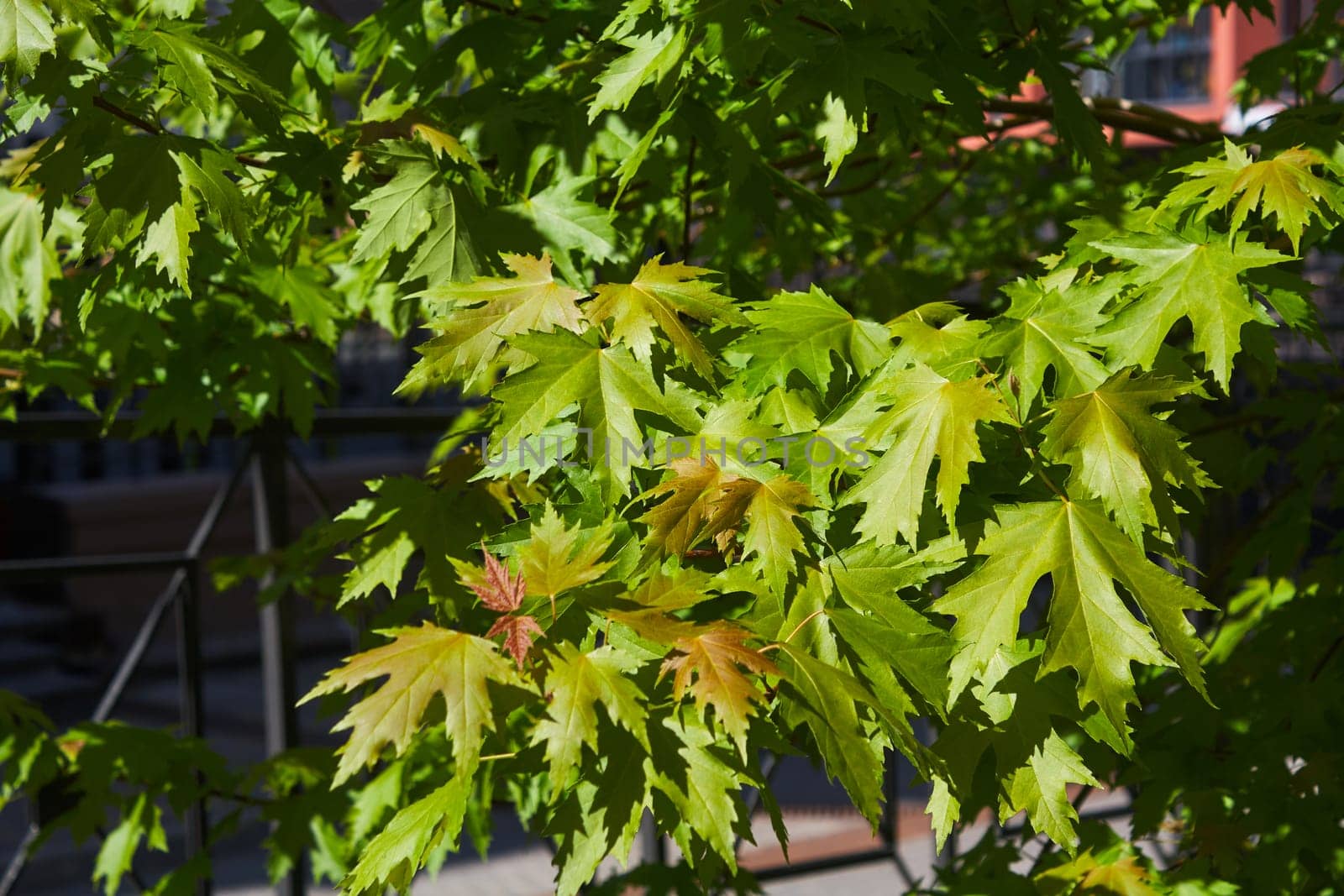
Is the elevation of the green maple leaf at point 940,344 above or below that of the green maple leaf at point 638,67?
below

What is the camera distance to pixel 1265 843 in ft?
7.52

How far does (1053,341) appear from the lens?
1.65m

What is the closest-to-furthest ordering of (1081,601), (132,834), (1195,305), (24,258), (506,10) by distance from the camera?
(1081,601) → (1195,305) → (506,10) → (24,258) → (132,834)

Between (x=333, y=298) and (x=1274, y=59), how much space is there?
2.41 metres

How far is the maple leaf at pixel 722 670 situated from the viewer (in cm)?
134

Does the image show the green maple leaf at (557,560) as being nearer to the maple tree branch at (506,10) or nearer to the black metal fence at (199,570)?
the maple tree branch at (506,10)

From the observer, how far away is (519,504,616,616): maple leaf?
4.78 ft

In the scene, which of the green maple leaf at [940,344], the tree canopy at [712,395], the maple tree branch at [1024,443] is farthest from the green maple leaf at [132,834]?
the maple tree branch at [1024,443]

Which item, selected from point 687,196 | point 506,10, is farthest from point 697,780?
point 506,10

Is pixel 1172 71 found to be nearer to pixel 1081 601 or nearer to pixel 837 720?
pixel 1081 601

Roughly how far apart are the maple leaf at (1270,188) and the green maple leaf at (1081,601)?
1.74ft

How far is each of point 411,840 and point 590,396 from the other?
613mm

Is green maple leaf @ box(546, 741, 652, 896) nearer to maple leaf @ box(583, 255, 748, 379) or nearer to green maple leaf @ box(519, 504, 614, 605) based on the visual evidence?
green maple leaf @ box(519, 504, 614, 605)
